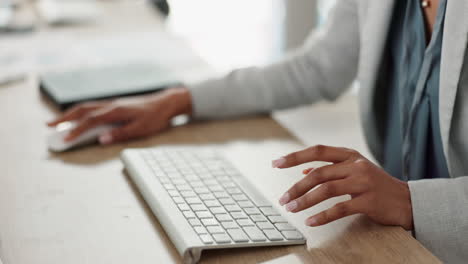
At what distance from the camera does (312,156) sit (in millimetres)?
780

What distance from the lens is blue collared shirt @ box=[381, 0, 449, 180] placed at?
0.99 m

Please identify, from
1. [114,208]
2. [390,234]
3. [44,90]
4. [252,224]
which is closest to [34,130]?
[44,90]

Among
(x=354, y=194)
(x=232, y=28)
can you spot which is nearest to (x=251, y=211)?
(x=354, y=194)

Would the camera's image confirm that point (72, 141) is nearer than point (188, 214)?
No

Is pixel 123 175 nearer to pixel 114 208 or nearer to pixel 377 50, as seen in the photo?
pixel 114 208

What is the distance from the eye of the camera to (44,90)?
1262mm

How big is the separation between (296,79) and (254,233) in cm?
56

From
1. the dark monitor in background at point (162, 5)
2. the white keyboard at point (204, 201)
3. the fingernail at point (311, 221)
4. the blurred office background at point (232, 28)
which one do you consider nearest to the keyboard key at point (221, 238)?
the white keyboard at point (204, 201)

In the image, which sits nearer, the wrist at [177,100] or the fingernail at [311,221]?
the fingernail at [311,221]

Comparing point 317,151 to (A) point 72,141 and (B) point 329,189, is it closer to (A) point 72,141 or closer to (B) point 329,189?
(B) point 329,189

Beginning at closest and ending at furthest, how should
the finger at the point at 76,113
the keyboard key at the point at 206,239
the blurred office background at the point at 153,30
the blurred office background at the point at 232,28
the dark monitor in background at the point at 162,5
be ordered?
the keyboard key at the point at 206,239, the finger at the point at 76,113, the blurred office background at the point at 153,30, the dark monitor in background at the point at 162,5, the blurred office background at the point at 232,28

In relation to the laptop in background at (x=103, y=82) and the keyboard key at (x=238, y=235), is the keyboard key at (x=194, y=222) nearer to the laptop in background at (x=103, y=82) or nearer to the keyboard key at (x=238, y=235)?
the keyboard key at (x=238, y=235)

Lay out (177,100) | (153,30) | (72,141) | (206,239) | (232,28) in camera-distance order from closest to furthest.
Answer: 1. (206,239)
2. (72,141)
3. (177,100)
4. (153,30)
5. (232,28)

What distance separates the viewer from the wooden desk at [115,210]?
708 mm
